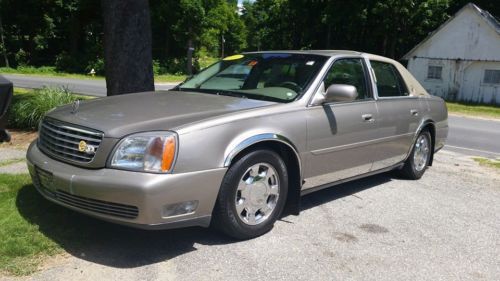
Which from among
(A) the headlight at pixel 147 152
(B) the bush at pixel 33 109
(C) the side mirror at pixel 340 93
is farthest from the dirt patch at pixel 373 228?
(B) the bush at pixel 33 109

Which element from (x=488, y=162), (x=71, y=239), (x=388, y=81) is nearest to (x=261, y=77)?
(x=388, y=81)

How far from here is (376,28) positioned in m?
40.8

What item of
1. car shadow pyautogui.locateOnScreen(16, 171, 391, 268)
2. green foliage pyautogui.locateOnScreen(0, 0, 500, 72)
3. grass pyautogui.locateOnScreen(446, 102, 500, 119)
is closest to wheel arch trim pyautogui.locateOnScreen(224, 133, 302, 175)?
car shadow pyautogui.locateOnScreen(16, 171, 391, 268)

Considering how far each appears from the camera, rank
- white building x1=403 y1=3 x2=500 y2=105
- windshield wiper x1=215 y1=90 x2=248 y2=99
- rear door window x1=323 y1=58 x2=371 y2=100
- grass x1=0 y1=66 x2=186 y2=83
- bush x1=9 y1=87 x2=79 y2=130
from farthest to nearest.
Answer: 1. grass x1=0 y1=66 x2=186 y2=83
2. white building x1=403 y1=3 x2=500 y2=105
3. bush x1=9 y1=87 x2=79 y2=130
4. rear door window x1=323 y1=58 x2=371 y2=100
5. windshield wiper x1=215 y1=90 x2=248 y2=99

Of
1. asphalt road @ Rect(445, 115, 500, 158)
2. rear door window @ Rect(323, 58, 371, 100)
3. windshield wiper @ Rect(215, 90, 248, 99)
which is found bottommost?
asphalt road @ Rect(445, 115, 500, 158)

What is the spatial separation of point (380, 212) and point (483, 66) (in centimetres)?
2706

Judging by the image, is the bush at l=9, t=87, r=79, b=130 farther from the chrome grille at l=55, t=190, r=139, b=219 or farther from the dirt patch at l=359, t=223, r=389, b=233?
the dirt patch at l=359, t=223, r=389, b=233

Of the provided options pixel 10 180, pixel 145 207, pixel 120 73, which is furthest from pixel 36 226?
pixel 120 73

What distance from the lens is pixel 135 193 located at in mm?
3656

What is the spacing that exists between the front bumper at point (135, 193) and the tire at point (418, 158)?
3.60 m

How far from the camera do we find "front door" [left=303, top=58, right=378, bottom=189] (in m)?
4.93

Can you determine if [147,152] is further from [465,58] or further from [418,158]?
[465,58]

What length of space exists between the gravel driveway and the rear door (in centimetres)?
56

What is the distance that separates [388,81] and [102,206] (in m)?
3.90
